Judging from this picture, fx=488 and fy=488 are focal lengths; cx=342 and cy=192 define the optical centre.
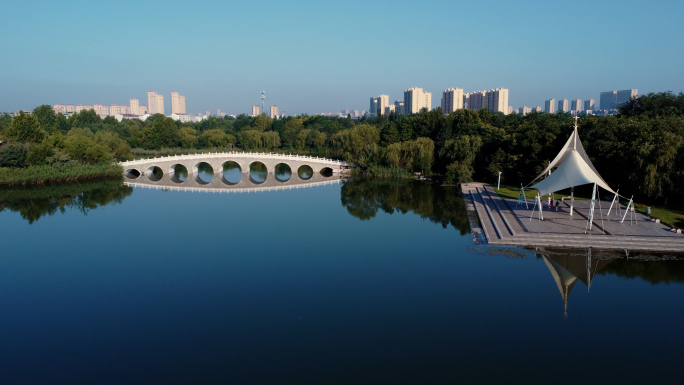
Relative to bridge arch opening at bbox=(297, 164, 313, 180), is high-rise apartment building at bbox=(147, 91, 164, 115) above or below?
above

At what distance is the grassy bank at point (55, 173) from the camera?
86.2 ft

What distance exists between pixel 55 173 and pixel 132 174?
4809 millimetres

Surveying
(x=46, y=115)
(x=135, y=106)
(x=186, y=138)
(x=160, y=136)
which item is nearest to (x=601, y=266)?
(x=186, y=138)

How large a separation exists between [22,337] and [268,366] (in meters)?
4.52

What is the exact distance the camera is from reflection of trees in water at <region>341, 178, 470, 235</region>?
1839cm

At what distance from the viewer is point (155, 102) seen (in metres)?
135

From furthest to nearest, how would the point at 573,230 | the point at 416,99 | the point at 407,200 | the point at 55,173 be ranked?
the point at 416,99
the point at 55,173
the point at 407,200
the point at 573,230

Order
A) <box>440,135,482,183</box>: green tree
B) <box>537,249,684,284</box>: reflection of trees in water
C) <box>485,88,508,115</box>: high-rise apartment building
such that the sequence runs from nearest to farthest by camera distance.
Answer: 1. <box>537,249,684,284</box>: reflection of trees in water
2. <box>440,135,482,183</box>: green tree
3. <box>485,88,508,115</box>: high-rise apartment building

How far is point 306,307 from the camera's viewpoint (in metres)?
9.51

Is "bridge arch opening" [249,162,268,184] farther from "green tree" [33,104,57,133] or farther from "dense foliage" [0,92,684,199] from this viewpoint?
"green tree" [33,104,57,133]

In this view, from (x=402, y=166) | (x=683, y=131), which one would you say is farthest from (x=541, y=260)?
(x=402, y=166)

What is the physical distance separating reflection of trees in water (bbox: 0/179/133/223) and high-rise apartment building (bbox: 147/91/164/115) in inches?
4489

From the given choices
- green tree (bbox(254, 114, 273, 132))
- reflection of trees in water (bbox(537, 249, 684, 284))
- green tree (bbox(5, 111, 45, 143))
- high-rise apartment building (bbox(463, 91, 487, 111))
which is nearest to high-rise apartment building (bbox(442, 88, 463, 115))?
high-rise apartment building (bbox(463, 91, 487, 111))

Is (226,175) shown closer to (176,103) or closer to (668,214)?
(668,214)
